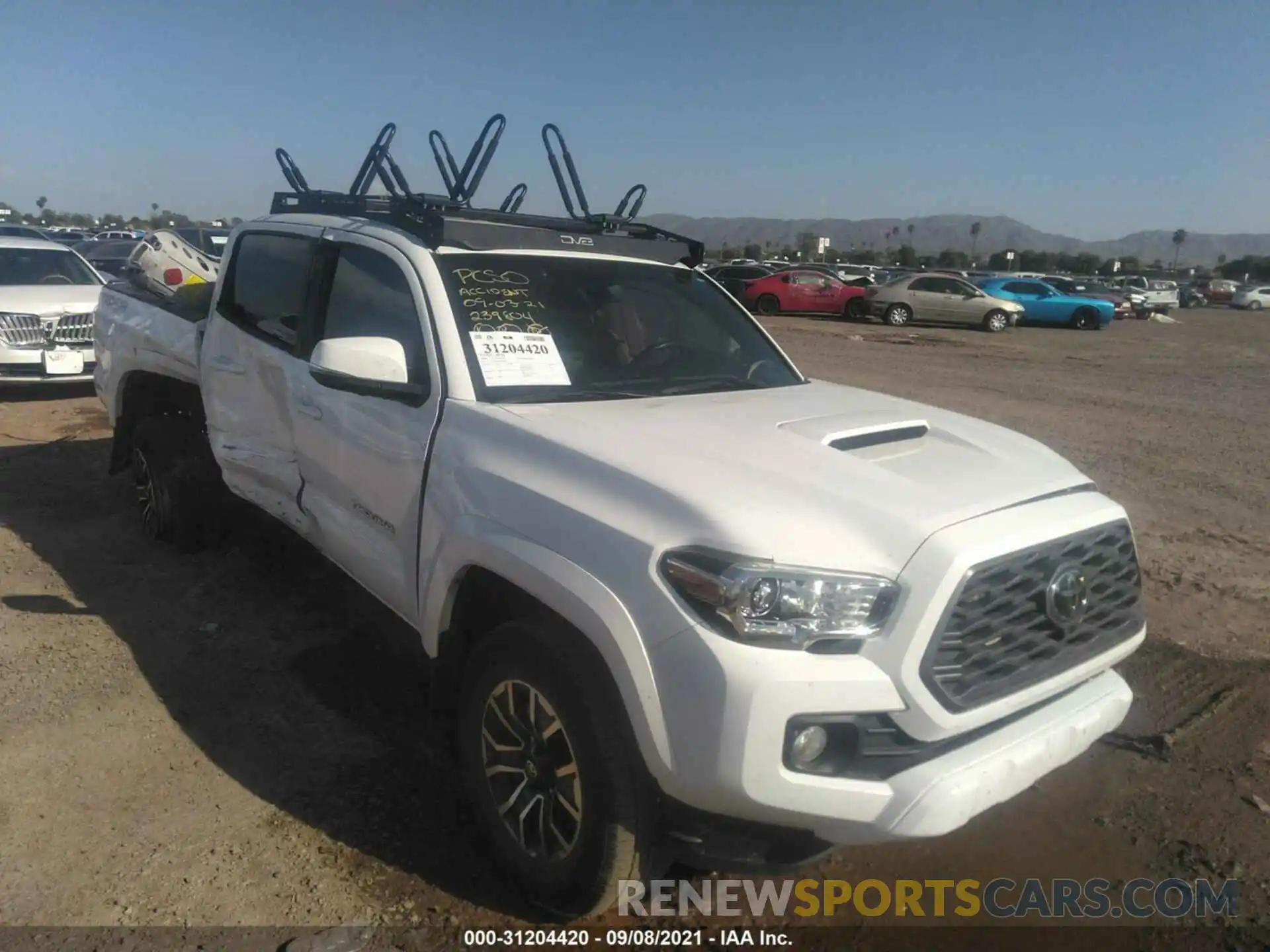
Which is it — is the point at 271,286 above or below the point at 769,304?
above

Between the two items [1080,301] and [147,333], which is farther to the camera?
[1080,301]

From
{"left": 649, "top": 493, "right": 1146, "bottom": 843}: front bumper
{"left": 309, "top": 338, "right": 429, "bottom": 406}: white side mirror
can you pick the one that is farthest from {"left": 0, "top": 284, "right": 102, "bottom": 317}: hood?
{"left": 649, "top": 493, "right": 1146, "bottom": 843}: front bumper

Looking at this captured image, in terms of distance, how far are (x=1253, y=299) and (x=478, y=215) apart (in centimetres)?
5405

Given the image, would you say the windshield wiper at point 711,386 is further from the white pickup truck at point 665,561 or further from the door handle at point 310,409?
the door handle at point 310,409

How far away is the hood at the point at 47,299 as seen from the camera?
10148 millimetres

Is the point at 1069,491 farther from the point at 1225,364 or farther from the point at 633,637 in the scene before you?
the point at 1225,364

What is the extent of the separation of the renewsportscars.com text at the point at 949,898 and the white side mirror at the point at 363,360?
5.91ft

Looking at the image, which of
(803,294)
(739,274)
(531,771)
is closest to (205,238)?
(531,771)

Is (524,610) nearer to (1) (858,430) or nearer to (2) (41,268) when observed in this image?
(1) (858,430)

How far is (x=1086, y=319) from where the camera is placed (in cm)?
2955

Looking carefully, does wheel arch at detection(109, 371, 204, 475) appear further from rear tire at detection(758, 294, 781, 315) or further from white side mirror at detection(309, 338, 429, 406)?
rear tire at detection(758, 294, 781, 315)

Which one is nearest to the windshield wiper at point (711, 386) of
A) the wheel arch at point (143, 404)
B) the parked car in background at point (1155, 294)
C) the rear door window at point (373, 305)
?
the rear door window at point (373, 305)

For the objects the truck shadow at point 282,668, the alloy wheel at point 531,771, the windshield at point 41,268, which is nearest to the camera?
the alloy wheel at point 531,771

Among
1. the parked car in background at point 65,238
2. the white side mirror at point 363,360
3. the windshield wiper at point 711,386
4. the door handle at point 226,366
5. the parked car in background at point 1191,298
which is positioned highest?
the parked car in background at point 1191,298
